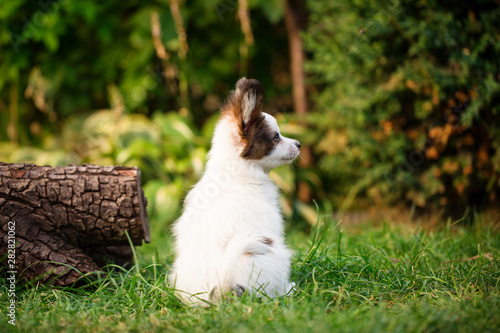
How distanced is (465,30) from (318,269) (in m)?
2.93

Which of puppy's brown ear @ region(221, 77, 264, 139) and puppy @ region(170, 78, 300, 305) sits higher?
puppy's brown ear @ region(221, 77, 264, 139)

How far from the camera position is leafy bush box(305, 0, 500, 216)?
411 centimetres

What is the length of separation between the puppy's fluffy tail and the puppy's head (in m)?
0.55

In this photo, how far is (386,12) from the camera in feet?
14.3

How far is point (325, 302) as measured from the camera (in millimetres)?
2416

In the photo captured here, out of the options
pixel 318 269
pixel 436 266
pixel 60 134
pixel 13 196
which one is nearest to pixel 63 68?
pixel 60 134

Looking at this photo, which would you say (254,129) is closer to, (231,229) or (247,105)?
(247,105)

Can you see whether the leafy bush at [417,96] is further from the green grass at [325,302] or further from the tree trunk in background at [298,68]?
the green grass at [325,302]

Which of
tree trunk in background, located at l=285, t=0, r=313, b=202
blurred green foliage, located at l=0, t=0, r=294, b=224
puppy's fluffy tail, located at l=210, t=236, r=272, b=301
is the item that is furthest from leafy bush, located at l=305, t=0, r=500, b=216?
puppy's fluffy tail, located at l=210, t=236, r=272, b=301

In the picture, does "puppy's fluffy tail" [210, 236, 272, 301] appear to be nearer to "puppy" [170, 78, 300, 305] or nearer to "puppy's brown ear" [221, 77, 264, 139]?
"puppy" [170, 78, 300, 305]

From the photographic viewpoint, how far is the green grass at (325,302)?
2.03 metres

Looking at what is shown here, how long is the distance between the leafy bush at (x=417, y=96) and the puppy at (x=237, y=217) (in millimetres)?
2331

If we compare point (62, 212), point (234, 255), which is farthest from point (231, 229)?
point (62, 212)

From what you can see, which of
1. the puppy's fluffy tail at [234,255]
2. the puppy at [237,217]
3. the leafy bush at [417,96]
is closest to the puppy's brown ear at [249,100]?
the puppy at [237,217]
